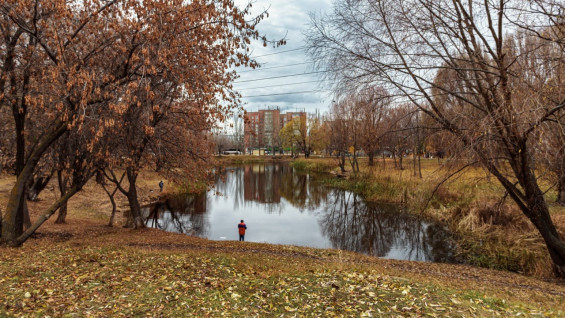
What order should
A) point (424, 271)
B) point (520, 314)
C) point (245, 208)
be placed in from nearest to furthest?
point (520, 314) < point (424, 271) < point (245, 208)

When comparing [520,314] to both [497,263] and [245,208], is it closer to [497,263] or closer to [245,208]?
[497,263]

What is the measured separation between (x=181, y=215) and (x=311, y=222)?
788 centimetres

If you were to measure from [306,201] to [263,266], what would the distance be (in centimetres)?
1728

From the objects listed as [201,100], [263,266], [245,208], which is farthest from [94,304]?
[245,208]

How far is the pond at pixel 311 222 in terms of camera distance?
1332 cm

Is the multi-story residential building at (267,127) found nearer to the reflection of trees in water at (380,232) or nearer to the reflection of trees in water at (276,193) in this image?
the reflection of trees in water at (276,193)

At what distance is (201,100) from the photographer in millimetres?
6945

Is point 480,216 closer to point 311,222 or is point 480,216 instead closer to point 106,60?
point 311,222

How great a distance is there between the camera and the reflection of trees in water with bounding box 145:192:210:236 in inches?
627

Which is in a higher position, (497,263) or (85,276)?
(85,276)

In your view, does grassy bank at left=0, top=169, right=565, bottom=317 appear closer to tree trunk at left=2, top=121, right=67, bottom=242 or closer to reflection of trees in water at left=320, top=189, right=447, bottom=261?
tree trunk at left=2, top=121, right=67, bottom=242

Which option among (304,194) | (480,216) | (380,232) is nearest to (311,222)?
(380,232)

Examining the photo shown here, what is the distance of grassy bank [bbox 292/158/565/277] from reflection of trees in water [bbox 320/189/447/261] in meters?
1.11

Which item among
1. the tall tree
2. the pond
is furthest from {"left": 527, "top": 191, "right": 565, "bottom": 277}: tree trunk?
the tall tree
